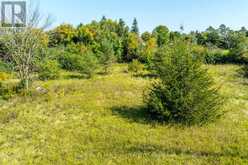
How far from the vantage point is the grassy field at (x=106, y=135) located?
8266 millimetres

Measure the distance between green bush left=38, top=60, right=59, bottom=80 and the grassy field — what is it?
7.89 meters

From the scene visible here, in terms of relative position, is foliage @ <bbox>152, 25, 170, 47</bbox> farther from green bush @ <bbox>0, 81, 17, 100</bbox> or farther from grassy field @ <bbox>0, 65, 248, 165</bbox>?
grassy field @ <bbox>0, 65, 248, 165</bbox>

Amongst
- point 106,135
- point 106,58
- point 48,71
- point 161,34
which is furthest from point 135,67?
point 161,34

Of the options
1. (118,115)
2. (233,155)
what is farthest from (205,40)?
(233,155)

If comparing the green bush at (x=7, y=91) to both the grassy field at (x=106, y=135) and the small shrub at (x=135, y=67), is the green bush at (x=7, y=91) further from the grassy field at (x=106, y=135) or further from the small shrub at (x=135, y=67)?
the small shrub at (x=135, y=67)

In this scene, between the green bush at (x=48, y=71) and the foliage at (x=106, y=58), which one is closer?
the green bush at (x=48, y=71)

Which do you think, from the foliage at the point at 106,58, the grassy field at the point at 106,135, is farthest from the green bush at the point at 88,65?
the grassy field at the point at 106,135

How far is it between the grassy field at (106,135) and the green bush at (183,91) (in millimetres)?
583

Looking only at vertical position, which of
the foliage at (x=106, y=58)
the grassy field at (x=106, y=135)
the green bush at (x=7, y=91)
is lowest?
the grassy field at (x=106, y=135)

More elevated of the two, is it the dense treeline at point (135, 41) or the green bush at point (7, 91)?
the dense treeline at point (135, 41)

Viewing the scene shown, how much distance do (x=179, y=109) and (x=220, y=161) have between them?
4.17 metres

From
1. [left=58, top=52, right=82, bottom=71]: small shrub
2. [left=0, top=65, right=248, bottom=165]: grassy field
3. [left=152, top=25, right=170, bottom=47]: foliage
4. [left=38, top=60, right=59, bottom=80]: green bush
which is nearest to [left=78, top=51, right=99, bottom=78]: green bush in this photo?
[left=38, top=60, right=59, bottom=80]: green bush

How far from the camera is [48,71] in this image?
2517 centimetres

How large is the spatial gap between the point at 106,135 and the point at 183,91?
12.1ft
